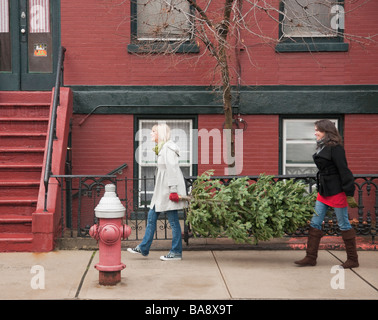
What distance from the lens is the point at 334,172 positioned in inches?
252

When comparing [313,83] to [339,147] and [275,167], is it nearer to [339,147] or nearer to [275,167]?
[275,167]

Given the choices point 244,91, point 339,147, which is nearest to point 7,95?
point 244,91

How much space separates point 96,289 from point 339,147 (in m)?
3.25

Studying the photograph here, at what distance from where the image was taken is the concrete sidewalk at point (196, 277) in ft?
17.9

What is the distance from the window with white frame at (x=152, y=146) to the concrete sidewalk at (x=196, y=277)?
2.55 metres

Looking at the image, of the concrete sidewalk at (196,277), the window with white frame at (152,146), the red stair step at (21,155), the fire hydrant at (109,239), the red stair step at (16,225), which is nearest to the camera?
the concrete sidewalk at (196,277)

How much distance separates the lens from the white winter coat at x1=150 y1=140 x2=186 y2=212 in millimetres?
6750

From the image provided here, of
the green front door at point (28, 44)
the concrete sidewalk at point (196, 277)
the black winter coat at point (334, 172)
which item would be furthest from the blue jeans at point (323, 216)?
the green front door at point (28, 44)

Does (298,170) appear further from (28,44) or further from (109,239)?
(28,44)

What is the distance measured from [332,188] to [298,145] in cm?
348

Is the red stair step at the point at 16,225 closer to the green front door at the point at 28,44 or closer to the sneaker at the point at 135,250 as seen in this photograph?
the sneaker at the point at 135,250

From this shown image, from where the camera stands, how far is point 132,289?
5.61m

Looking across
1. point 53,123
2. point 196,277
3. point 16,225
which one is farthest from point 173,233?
point 53,123

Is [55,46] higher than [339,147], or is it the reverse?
[55,46]
